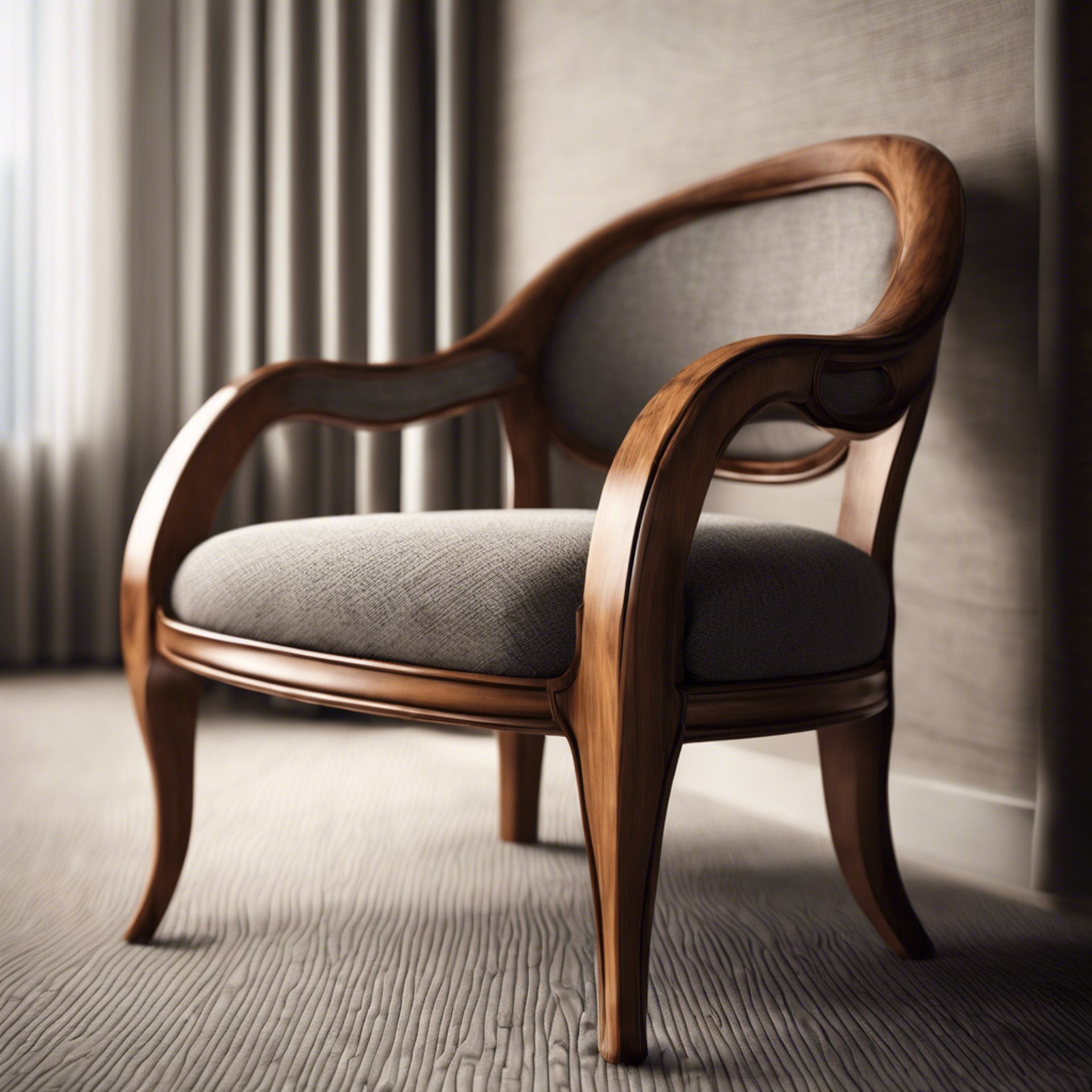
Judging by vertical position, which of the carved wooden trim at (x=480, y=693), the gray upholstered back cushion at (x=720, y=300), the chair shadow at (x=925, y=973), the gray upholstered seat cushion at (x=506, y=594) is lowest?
the chair shadow at (x=925, y=973)

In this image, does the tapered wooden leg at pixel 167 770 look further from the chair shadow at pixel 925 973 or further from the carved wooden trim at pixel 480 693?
the chair shadow at pixel 925 973

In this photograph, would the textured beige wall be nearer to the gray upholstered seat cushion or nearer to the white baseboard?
the white baseboard

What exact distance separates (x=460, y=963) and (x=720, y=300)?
74 cm

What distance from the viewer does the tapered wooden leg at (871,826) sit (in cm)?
90

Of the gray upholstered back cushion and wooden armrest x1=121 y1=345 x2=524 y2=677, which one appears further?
the gray upholstered back cushion

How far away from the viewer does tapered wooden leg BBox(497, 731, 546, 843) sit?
119 cm

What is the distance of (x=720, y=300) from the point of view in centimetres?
112

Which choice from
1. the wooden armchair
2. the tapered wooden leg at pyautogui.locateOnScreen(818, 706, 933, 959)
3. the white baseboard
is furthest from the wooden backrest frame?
the white baseboard

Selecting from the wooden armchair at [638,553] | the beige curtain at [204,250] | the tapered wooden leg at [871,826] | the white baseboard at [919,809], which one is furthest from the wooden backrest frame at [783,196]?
the beige curtain at [204,250]

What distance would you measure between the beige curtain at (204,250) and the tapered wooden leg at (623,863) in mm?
1228

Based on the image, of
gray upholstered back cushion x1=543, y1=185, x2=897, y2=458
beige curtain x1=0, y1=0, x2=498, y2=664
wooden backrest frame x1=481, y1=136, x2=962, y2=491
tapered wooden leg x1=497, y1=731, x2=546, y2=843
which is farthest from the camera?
beige curtain x1=0, y1=0, x2=498, y2=664

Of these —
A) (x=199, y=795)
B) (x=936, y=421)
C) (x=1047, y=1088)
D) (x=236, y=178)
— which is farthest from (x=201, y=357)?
(x=1047, y=1088)

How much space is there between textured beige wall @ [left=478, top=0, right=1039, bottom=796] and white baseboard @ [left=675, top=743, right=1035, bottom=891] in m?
0.02

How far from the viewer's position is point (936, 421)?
45.5 inches
